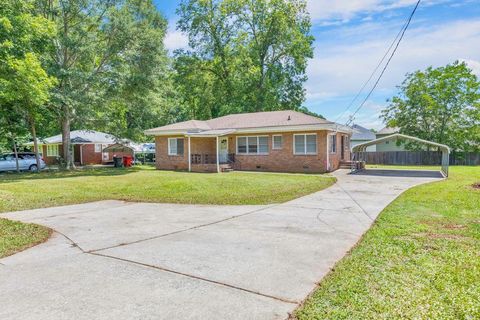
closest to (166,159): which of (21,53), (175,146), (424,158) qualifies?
(175,146)

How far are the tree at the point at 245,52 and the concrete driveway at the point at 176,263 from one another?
28804 millimetres

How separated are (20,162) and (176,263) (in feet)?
80.4

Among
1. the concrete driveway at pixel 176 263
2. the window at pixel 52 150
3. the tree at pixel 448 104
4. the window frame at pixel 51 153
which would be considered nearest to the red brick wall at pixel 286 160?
the concrete driveway at pixel 176 263

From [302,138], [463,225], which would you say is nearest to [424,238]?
[463,225]

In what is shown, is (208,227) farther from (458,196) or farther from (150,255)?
(458,196)

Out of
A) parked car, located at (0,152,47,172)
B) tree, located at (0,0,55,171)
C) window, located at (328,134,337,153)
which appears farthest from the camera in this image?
parked car, located at (0,152,47,172)

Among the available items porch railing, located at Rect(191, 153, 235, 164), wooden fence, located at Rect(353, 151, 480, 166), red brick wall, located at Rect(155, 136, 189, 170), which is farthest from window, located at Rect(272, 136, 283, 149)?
wooden fence, located at Rect(353, 151, 480, 166)

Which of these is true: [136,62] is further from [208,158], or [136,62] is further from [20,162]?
[20,162]

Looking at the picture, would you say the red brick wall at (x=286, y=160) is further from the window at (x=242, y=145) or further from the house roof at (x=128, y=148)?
the house roof at (x=128, y=148)

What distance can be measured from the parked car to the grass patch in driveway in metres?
19.3

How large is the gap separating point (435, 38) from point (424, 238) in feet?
33.0

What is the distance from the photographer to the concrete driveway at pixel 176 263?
3.50m

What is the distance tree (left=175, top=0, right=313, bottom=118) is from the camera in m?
36.6

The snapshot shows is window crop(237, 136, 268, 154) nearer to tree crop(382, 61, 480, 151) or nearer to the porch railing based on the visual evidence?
the porch railing
